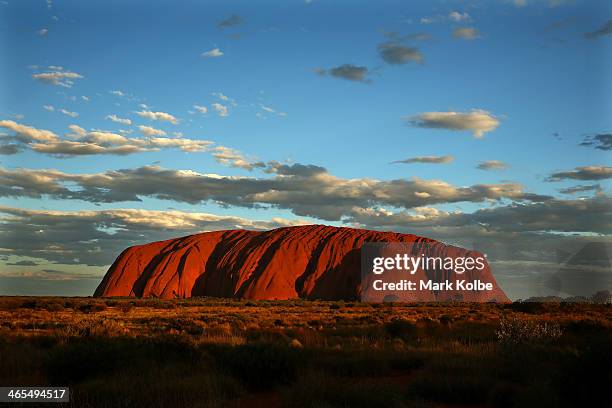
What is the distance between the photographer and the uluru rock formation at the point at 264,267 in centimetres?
7294

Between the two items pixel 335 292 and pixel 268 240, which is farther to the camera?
pixel 268 240

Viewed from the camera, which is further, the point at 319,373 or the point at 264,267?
the point at 264,267

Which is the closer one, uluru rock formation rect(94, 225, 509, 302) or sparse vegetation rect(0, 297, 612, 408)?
sparse vegetation rect(0, 297, 612, 408)

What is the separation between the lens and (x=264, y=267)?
75.2m

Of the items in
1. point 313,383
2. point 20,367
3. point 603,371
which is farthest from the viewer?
point 20,367

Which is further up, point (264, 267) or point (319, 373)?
point (264, 267)

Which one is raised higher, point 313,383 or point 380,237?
point 380,237

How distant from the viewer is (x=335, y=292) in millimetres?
71625

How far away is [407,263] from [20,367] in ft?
232

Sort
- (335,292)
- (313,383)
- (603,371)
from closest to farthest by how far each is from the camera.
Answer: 1. (603,371)
2. (313,383)
3. (335,292)

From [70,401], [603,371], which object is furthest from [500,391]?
[70,401]

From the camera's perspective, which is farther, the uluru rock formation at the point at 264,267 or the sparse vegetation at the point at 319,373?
the uluru rock formation at the point at 264,267

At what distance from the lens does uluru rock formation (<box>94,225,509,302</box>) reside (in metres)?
72.9

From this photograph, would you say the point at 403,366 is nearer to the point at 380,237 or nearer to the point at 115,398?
the point at 115,398
